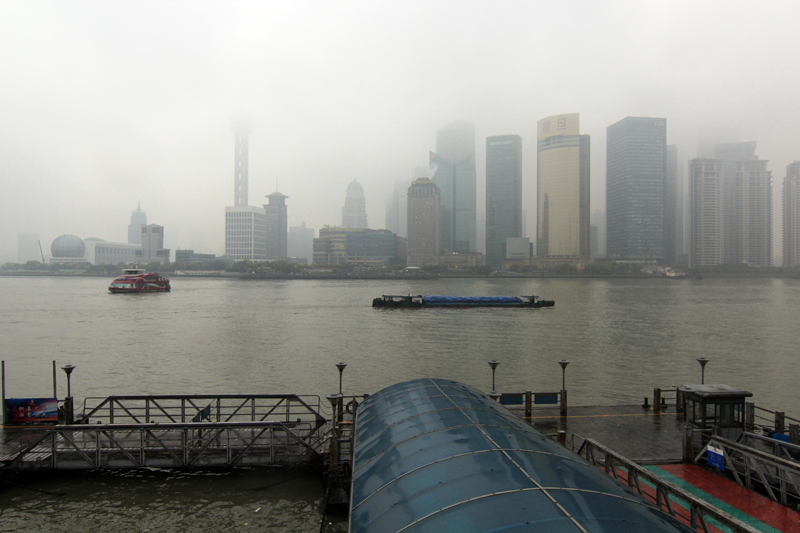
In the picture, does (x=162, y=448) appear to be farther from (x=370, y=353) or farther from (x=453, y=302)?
(x=453, y=302)

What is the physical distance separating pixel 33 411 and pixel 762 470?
71.4 feet

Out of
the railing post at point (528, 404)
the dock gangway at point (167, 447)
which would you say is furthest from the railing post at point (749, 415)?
the dock gangway at point (167, 447)

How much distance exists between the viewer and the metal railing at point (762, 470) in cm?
988

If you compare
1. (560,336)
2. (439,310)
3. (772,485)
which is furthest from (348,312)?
(772,485)

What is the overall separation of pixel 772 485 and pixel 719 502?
1594mm

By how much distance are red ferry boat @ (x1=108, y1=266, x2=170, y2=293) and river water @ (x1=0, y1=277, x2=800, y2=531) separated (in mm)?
51094

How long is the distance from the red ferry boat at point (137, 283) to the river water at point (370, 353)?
168ft

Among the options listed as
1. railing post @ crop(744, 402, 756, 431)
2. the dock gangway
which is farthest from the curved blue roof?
railing post @ crop(744, 402, 756, 431)

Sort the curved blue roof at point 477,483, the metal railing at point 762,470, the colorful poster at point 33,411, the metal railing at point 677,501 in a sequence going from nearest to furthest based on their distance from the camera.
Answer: the curved blue roof at point 477,483, the metal railing at point 677,501, the metal railing at point 762,470, the colorful poster at point 33,411

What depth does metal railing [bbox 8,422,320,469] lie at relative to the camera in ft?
42.6

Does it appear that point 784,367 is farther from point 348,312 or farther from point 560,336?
point 348,312

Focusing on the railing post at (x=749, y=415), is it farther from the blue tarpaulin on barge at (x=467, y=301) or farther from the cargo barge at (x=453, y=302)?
the blue tarpaulin on barge at (x=467, y=301)

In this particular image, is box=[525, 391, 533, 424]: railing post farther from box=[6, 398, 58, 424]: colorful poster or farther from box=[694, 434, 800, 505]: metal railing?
box=[6, 398, 58, 424]: colorful poster

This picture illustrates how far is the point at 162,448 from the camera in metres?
13.6
